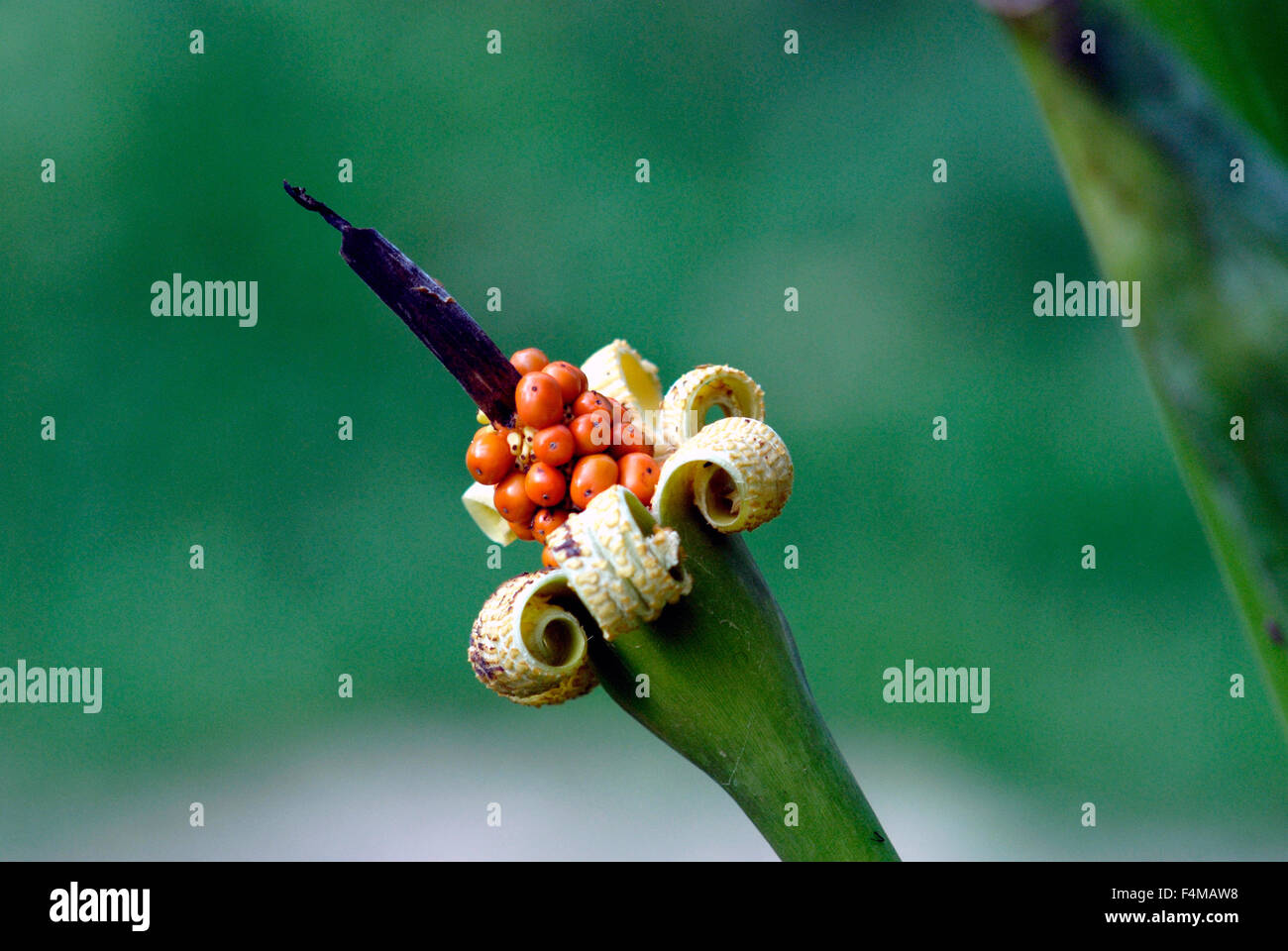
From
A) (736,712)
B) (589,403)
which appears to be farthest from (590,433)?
(736,712)

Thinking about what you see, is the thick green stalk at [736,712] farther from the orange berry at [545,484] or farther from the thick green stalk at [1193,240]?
the thick green stalk at [1193,240]

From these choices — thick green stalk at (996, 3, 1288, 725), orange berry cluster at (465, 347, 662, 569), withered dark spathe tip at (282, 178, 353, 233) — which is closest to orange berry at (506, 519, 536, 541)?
orange berry cluster at (465, 347, 662, 569)

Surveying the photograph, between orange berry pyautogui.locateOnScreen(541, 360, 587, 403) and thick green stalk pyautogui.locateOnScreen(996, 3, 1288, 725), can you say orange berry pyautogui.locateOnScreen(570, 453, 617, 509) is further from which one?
thick green stalk pyautogui.locateOnScreen(996, 3, 1288, 725)

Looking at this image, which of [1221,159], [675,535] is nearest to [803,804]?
[675,535]

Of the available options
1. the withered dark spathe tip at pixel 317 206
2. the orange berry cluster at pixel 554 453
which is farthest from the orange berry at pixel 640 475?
the withered dark spathe tip at pixel 317 206

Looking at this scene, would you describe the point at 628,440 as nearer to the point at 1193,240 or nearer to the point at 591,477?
the point at 591,477
